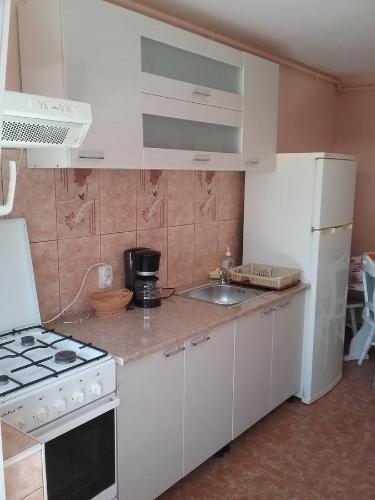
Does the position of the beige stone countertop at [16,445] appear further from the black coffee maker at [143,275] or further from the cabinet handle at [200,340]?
the black coffee maker at [143,275]

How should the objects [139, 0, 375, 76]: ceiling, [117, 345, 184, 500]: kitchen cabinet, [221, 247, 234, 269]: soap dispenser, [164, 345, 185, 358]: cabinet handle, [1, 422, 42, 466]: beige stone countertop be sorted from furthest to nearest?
[221, 247, 234, 269]: soap dispenser
[139, 0, 375, 76]: ceiling
[164, 345, 185, 358]: cabinet handle
[117, 345, 184, 500]: kitchen cabinet
[1, 422, 42, 466]: beige stone countertop

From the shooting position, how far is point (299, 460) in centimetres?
241

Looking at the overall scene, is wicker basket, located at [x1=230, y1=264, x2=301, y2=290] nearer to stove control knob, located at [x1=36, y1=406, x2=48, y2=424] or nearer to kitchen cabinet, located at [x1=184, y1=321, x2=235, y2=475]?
kitchen cabinet, located at [x1=184, y1=321, x2=235, y2=475]

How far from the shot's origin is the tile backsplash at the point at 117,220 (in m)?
2.00

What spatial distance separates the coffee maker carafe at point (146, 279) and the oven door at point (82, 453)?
27.3 inches

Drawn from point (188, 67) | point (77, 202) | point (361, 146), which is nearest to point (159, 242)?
point (77, 202)

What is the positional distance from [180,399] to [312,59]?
2613mm

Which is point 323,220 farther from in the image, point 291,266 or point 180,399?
point 180,399

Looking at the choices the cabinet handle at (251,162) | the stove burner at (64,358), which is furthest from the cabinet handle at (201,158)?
the stove burner at (64,358)

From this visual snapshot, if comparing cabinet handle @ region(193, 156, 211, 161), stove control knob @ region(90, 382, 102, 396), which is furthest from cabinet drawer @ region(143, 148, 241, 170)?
stove control knob @ region(90, 382, 102, 396)

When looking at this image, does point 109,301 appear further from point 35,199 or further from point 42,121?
point 42,121

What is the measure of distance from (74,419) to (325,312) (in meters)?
1.94

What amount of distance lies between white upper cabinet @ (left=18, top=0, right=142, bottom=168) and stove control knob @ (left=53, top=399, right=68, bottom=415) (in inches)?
32.8

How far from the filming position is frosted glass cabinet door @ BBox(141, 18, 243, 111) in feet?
6.57
